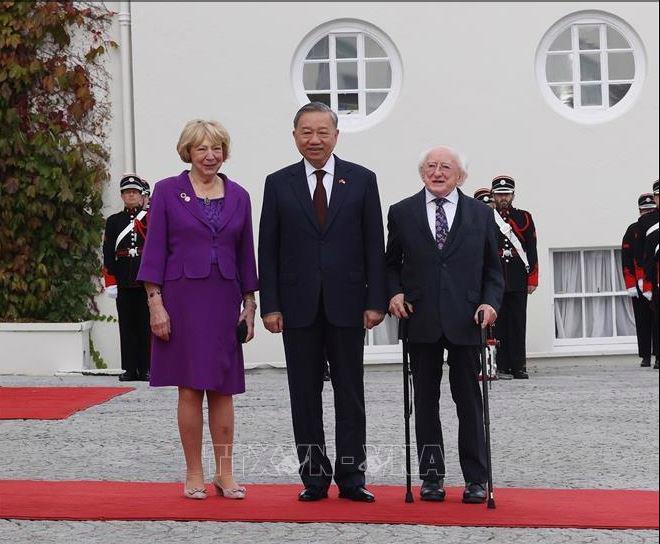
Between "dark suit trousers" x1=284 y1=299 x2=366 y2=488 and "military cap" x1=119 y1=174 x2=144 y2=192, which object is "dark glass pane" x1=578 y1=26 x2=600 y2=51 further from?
"dark suit trousers" x1=284 y1=299 x2=366 y2=488

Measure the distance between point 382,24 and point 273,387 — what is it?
175 inches

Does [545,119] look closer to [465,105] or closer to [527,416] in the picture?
[465,105]

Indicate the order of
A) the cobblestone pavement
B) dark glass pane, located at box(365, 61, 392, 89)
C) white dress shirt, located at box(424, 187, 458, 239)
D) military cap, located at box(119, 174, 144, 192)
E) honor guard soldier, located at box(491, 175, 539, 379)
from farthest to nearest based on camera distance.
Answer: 1. dark glass pane, located at box(365, 61, 392, 89)
2. honor guard soldier, located at box(491, 175, 539, 379)
3. military cap, located at box(119, 174, 144, 192)
4. white dress shirt, located at box(424, 187, 458, 239)
5. the cobblestone pavement

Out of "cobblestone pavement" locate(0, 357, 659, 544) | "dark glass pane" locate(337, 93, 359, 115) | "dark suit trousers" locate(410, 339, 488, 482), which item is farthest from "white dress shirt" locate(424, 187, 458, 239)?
"dark glass pane" locate(337, 93, 359, 115)

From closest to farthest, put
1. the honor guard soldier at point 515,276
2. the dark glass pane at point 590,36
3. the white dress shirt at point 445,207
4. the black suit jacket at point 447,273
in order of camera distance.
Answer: the black suit jacket at point 447,273, the white dress shirt at point 445,207, the honor guard soldier at point 515,276, the dark glass pane at point 590,36

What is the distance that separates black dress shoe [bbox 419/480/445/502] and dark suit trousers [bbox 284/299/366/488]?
0.31m

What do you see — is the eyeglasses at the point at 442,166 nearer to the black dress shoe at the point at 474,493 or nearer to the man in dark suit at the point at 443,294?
the man in dark suit at the point at 443,294

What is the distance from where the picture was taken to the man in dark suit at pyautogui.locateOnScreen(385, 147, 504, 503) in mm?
7242

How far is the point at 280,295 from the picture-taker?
24.2ft

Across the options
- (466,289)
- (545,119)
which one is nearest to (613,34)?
(545,119)

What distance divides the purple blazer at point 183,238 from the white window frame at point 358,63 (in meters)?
8.69

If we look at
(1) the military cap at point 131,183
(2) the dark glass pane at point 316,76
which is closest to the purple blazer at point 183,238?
(1) the military cap at point 131,183

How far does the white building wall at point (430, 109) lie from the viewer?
622 inches

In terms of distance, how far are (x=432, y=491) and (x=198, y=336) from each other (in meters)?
1.35
